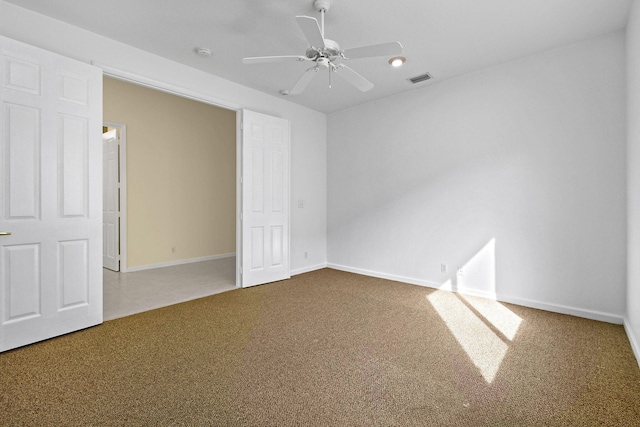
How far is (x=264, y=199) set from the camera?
4.54 m

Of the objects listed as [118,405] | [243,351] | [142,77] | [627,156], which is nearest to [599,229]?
[627,156]

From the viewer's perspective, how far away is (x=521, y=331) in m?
2.87

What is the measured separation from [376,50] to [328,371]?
8.00 feet

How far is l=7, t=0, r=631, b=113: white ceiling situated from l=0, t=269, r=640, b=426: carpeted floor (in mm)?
2884

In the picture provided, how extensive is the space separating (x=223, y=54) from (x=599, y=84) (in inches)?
157

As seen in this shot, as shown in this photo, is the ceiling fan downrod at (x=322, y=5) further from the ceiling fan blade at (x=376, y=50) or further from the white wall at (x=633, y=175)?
the white wall at (x=633, y=175)

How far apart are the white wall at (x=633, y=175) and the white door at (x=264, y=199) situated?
3879 mm

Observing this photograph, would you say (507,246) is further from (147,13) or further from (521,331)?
(147,13)

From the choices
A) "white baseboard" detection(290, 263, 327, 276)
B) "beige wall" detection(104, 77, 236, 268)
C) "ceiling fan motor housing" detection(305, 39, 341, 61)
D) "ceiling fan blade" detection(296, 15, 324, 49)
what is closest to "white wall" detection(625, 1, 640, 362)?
"ceiling fan motor housing" detection(305, 39, 341, 61)

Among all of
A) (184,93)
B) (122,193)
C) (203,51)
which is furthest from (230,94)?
(122,193)

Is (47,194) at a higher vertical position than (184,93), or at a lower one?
lower

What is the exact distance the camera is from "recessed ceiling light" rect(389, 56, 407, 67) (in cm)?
354

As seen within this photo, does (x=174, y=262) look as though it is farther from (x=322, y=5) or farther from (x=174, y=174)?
(x=322, y=5)

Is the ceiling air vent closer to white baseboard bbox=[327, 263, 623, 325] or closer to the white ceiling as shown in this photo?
the white ceiling
